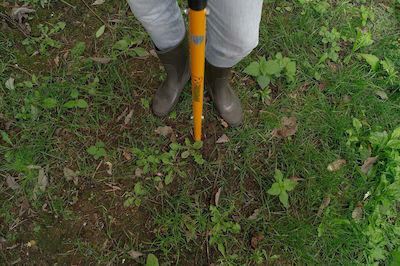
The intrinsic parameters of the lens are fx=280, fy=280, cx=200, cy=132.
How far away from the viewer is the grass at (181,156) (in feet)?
5.62

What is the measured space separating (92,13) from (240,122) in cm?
153

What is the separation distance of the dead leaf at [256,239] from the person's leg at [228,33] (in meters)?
0.98

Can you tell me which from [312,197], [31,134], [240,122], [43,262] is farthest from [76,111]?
[312,197]

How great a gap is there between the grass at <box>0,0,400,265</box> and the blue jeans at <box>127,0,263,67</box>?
1.98 ft

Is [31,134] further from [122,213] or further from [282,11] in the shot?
[282,11]

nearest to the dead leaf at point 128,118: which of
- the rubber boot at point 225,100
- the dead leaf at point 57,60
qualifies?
the rubber boot at point 225,100

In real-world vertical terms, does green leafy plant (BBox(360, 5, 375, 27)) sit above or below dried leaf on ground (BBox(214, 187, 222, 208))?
above

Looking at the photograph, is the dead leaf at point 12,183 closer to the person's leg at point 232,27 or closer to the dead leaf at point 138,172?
the dead leaf at point 138,172

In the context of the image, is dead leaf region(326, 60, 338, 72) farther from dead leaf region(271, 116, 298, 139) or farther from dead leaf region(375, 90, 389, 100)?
dead leaf region(271, 116, 298, 139)

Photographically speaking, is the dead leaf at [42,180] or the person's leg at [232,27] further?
the dead leaf at [42,180]

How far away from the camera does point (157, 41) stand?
5.04 feet

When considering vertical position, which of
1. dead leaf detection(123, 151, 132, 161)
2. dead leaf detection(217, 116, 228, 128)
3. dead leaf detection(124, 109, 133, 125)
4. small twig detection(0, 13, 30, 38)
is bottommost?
dead leaf detection(123, 151, 132, 161)

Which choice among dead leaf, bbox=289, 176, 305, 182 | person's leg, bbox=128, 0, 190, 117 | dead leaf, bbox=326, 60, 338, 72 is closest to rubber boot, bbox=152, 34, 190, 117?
person's leg, bbox=128, 0, 190, 117

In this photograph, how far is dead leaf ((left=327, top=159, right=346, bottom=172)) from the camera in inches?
75.4
